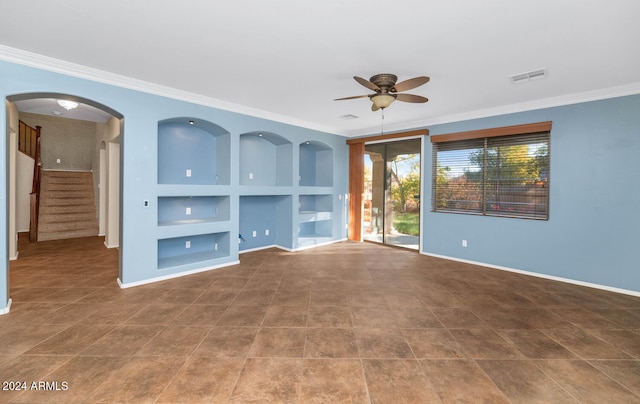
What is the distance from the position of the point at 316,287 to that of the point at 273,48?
2.87 metres

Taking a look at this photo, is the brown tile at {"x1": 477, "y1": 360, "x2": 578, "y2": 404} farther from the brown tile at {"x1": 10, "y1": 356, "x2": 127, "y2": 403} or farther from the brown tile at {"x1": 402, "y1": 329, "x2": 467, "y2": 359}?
the brown tile at {"x1": 10, "y1": 356, "x2": 127, "y2": 403}

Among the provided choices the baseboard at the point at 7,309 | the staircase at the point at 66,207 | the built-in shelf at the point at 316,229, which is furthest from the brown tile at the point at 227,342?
the staircase at the point at 66,207

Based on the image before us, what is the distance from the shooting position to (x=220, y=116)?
451 centimetres

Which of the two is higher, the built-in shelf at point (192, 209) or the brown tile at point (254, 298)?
the built-in shelf at point (192, 209)

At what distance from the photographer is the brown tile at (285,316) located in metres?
2.75

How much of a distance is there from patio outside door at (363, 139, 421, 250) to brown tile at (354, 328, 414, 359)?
3.61 metres

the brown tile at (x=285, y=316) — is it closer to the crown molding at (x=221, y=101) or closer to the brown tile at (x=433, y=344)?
the brown tile at (x=433, y=344)

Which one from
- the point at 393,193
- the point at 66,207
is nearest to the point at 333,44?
the point at 393,193

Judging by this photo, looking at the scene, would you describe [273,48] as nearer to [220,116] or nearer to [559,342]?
[220,116]

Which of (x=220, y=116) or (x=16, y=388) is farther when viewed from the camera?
(x=220, y=116)

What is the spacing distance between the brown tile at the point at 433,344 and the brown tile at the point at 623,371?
38.5 inches

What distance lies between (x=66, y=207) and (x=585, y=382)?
388 inches

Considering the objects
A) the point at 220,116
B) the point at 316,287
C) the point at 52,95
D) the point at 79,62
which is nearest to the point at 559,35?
the point at 316,287

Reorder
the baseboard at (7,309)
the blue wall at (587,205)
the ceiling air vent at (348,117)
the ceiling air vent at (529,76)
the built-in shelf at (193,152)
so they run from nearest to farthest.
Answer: the baseboard at (7,309) → the ceiling air vent at (529,76) → the blue wall at (587,205) → the built-in shelf at (193,152) → the ceiling air vent at (348,117)
